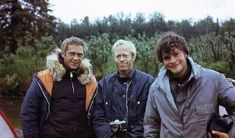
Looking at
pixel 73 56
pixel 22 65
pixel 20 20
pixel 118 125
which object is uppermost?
pixel 20 20

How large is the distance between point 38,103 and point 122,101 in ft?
2.42

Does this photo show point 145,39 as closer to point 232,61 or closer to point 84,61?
point 232,61

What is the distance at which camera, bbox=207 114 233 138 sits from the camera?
3086 millimetres

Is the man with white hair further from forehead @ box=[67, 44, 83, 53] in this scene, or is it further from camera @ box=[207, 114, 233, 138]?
camera @ box=[207, 114, 233, 138]

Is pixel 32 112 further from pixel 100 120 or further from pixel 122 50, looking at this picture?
pixel 122 50

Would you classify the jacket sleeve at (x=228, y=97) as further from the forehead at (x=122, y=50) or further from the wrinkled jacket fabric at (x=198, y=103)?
the forehead at (x=122, y=50)

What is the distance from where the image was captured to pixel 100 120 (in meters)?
4.09

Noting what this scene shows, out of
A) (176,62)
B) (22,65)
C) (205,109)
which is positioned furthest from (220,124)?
(22,65)

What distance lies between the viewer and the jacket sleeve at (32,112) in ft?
13.3

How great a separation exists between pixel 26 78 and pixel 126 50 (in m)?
12.6

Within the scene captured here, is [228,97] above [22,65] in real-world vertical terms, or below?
above

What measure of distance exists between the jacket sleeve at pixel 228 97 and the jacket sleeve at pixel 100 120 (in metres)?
1.24

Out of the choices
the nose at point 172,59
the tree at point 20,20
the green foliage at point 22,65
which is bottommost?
the green foliage at point 22,65

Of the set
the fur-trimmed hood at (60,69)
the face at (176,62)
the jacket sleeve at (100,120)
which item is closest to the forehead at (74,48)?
the fur-trimmed hood at (60,69)
